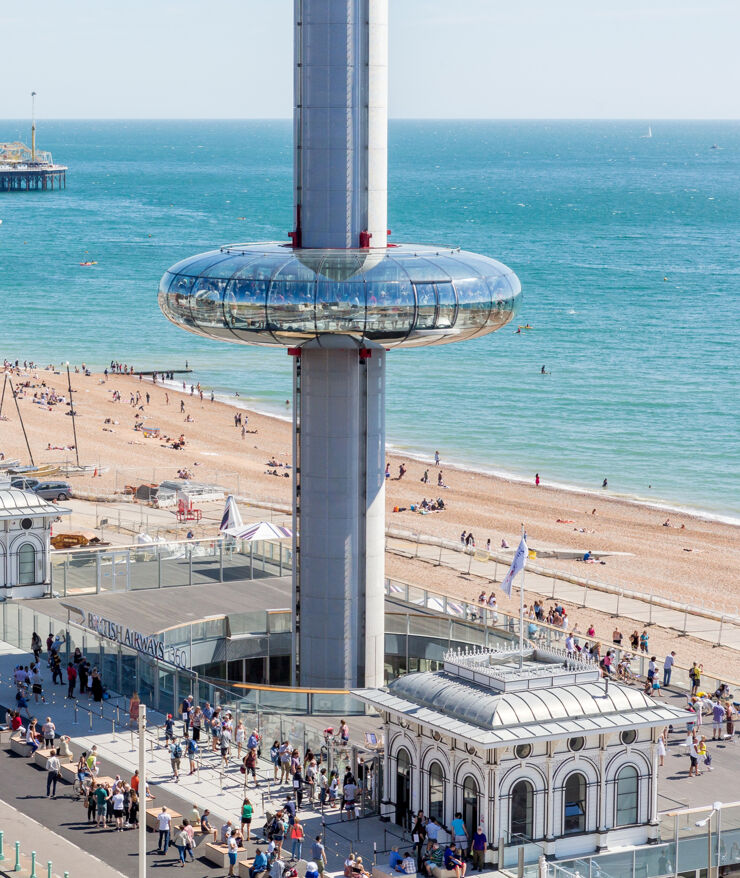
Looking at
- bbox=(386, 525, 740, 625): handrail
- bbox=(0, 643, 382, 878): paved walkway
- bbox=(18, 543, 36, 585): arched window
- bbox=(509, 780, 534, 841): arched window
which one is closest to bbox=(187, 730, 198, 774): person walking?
bbox=(0, 643, 382, 878): paved walkway

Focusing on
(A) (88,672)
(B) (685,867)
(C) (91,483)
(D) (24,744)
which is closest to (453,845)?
(B) (685,867)

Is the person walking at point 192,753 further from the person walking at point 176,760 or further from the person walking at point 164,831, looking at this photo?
the person walking at point 164,831

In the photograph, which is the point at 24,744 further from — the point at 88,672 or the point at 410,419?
the point at 410,419

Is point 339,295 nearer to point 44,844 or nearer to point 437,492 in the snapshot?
point 44,844

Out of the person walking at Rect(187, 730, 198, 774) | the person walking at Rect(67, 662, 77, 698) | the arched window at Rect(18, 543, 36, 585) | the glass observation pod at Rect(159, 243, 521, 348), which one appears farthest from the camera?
the arched window at Rect(18, 543, 36, 585)

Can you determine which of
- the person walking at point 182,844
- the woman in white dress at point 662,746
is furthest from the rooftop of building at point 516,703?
the person walking at point 182,844

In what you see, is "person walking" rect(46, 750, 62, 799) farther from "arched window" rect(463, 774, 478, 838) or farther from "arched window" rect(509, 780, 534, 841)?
"arched window" rect(509, 780, 534, 841)
